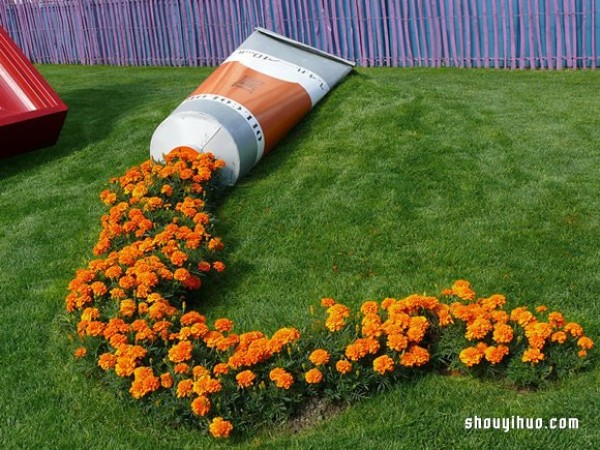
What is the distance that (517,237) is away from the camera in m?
5.62

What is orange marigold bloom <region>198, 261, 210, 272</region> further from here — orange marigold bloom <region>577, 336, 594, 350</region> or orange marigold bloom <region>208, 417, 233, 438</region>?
orange marigold bloom <region>577, 336, 594, 350</region>

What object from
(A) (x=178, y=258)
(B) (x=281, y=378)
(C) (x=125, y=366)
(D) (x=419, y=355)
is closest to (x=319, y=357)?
(B) (x=281, y=378)

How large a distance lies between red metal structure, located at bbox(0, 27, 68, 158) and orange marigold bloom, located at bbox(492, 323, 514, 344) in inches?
231

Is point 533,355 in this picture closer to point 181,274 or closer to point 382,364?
point 382,364

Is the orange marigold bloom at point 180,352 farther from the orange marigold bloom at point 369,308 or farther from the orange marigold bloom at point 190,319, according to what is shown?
the orange marigold bloom at point 369,308

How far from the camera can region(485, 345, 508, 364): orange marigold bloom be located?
153 inches

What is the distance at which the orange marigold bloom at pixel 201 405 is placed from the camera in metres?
3.67

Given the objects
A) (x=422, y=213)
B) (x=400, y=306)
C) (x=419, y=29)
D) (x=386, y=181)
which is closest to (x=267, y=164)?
(x=386, y=181)

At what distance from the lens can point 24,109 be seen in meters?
8.41

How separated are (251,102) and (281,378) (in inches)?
164

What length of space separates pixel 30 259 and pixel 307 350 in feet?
10.3

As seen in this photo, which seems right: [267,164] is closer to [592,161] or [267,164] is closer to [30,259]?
[30,259]

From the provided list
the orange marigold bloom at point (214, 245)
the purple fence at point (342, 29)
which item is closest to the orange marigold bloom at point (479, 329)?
the orange marigold bloom at point (214, 245)

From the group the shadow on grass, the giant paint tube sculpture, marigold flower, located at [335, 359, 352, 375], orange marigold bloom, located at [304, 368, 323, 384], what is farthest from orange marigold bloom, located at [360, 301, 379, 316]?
the shadow on grass
